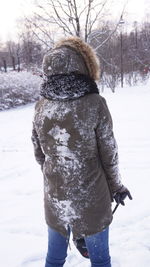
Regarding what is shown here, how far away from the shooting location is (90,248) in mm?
1676

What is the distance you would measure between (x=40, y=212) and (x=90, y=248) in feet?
6.25

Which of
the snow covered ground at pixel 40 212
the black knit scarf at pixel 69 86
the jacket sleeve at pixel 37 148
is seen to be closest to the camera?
the black knit scarf at pixel 69 86

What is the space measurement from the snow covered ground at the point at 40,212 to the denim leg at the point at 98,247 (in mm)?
894

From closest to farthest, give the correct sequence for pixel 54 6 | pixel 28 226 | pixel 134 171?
1. pixel 28 226
2. pixel 134 171
3. pixel 54 6

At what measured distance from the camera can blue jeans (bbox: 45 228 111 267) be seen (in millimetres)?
1671

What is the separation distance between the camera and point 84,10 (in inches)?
377

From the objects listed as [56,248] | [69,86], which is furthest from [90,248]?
[69,86]

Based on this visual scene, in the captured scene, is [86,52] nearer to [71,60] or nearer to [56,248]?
[71,60]

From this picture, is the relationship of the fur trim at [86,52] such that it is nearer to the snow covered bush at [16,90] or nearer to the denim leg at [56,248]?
the denim leg at [56,248]

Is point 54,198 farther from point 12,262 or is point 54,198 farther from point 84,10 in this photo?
point 84,10

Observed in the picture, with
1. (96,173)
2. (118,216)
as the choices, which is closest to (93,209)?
(96,173)

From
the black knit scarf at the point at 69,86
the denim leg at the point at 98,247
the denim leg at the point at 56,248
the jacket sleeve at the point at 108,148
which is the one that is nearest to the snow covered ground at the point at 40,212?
the denim leg at the point at 56,248

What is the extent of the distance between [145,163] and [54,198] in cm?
346

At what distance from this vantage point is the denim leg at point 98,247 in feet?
5.48
